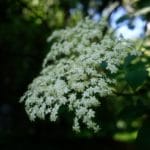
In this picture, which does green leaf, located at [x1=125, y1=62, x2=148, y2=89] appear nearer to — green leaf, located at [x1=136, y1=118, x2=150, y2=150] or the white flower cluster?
the white flower cluster

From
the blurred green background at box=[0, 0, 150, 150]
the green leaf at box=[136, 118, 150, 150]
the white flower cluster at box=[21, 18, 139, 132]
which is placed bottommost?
the green leaf at box=[136, 118, 150, 150]

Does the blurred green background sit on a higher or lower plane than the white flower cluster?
higher

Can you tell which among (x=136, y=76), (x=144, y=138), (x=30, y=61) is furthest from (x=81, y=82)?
(x=30, y=61)

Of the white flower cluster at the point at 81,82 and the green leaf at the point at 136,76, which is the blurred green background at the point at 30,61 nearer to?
the white flower cluster at the point at 81,82

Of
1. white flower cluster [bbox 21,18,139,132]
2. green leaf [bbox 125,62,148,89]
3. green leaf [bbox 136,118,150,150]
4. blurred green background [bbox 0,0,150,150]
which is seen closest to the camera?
white flower cluster [bbox 21,18,139,132]

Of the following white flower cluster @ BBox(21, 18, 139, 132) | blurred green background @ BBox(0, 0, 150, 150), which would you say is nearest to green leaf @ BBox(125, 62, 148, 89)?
white flower cluster @ BBox(21, 18, 139, 132)

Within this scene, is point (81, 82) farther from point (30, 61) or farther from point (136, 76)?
point (30, 61)

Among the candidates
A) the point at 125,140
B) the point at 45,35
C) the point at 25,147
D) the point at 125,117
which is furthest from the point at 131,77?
the point at 125,140

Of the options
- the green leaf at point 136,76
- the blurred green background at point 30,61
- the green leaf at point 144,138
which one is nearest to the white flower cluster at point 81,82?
the green leaf at point 136,76
